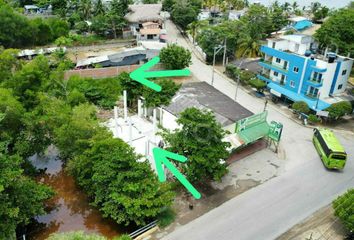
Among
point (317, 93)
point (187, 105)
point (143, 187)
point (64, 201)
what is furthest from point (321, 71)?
point (64, 201)

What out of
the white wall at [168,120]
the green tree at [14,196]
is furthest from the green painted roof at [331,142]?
the green tree at [14,196]

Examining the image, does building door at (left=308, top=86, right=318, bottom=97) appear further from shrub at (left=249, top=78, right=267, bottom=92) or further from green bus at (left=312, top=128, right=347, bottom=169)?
Result: green bus at (left=312, top=128, right=347, bottom=169)

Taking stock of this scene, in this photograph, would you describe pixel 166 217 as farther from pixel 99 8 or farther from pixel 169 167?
pixel 99 8

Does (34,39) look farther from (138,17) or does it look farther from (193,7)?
(193,7)

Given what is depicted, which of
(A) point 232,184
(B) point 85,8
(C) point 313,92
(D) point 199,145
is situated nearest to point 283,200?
(A) point 232,184

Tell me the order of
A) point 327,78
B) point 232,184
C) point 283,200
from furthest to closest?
1. point 327,78
2. point 232,184
3. point 283,200

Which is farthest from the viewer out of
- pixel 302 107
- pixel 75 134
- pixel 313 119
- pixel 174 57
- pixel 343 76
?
pixel 174 57
